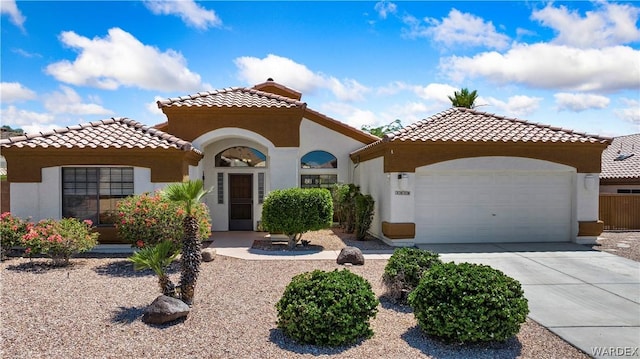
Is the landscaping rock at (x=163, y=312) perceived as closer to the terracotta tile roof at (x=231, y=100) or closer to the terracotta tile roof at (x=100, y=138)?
the terracotta tile roof at (x=100, y=138)

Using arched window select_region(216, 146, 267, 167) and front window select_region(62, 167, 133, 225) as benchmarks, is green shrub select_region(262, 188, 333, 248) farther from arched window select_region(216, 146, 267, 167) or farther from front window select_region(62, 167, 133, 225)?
front window select_region(62, 167, 133, 225)

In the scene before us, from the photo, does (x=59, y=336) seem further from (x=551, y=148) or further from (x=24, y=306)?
(x=551, y=148)

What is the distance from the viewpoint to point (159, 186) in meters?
13.4

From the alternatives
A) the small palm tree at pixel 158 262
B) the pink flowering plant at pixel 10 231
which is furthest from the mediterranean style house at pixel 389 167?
the small palm tree at pixel 158 262

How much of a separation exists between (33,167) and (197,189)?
28.8 feet

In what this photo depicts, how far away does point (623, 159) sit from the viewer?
26.4m

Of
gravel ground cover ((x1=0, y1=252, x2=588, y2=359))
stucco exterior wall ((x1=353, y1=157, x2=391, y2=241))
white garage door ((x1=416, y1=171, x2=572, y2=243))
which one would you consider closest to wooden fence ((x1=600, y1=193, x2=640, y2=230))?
white garage door ((x1=416, y1=171, x2=572, y2=243))

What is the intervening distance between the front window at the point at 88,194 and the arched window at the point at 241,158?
16.5 ft

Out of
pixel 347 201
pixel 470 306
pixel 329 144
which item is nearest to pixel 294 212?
pixel 347 201

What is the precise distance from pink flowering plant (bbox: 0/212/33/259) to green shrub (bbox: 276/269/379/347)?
8904mm

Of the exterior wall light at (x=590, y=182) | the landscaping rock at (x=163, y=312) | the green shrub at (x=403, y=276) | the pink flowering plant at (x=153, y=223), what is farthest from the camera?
the exterior wall light at (x=590, y=182)

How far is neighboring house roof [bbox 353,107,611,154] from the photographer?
1417 centimetres

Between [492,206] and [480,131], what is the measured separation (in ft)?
8.52

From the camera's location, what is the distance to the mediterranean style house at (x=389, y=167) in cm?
1326
